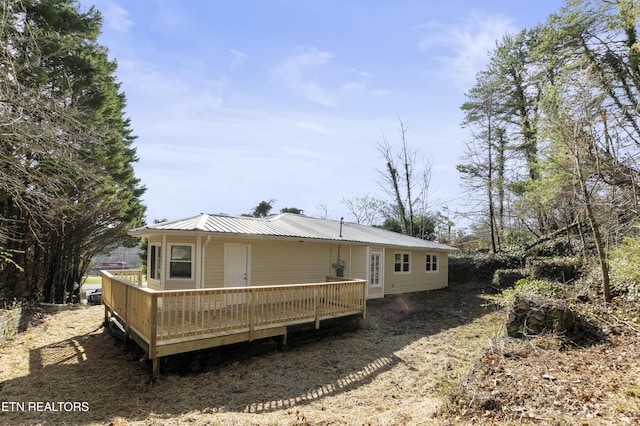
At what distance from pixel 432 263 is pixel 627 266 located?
35.4 feet

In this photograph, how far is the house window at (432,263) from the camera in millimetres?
17609

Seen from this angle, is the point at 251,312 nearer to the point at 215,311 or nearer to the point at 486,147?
the point at 215,311

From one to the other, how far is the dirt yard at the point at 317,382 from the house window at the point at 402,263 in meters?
6.27

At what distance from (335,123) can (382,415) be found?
11.1m

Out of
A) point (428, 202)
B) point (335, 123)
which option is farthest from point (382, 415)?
point (428, 202)

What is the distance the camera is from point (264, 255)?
10.8m

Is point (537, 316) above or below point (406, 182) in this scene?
below

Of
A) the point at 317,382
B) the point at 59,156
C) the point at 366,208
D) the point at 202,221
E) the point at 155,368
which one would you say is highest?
the point at 366,208

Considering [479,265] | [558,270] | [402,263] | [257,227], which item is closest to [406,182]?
[479,265]

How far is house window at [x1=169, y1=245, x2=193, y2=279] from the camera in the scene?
9469 mm

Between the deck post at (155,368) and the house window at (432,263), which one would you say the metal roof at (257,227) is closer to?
the house window at (432,263)

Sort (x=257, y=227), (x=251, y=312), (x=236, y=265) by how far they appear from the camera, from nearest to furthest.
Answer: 1. (x=251, y=312)
2. (x=236, y=265)
3. (x=257, y=227)

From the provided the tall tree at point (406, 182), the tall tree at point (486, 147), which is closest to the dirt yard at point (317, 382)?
the tall tree at point (486, 147)

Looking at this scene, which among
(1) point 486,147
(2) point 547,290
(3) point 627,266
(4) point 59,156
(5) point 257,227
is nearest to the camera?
(4) point 59,156
